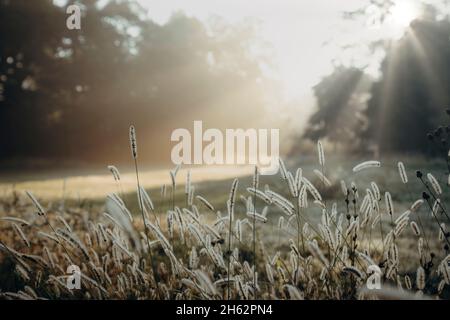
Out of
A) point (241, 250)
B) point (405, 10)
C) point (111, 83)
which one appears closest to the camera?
point (405, 10)

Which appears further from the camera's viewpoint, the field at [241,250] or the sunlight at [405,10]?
the sunlight at [405,10]

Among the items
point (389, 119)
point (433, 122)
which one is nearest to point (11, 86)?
point (389, 119)

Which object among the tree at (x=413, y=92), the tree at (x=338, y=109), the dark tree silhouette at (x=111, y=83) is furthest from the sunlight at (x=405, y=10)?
the tree at (x=338, y=109)

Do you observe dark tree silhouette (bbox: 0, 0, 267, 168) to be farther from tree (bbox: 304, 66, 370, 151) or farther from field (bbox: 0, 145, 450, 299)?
field (bbox: 0, 145, 450, 299)

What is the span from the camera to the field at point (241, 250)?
2129 mm

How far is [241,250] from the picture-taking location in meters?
4.52

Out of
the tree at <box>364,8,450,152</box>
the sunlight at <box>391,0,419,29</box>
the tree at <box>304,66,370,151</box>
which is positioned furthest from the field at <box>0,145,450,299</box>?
the tree at <box>304,66,370,151</box>

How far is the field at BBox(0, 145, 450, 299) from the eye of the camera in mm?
2129

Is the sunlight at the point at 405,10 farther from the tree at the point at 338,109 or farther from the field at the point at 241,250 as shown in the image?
the tree at the point at 338,109

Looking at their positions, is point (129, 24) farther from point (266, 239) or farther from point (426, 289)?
point (426, 289)

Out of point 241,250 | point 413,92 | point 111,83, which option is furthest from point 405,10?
point 111,83

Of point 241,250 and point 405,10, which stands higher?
point 405,10

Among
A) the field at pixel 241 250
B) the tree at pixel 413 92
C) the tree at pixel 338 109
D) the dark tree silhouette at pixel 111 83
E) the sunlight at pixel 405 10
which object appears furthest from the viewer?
the tree at pixel 338 109

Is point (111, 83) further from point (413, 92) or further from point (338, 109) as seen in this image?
point (413, 92)
